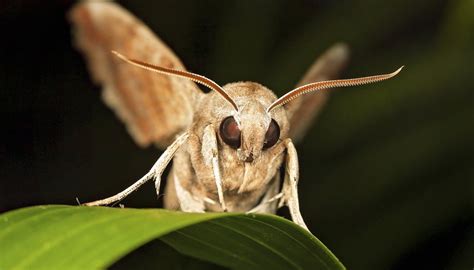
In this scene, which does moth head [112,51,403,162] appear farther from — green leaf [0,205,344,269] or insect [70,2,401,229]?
green leaf [0,205,344,269]

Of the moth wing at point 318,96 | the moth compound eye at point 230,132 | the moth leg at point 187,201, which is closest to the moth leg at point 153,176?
the moth compound eye at point 230,132

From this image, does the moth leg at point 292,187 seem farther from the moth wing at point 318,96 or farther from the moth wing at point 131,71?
the moth wing at point 318,96

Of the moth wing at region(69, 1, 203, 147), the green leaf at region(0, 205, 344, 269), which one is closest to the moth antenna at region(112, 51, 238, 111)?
the green leaf at region(0, 205, 344, 269)

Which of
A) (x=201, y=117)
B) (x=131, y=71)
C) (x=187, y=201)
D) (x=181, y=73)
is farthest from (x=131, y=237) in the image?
(x=131, y=71)

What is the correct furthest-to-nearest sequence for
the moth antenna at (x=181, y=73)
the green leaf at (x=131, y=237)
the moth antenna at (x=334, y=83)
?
the moth antenna at (x=334, y=83) < the moth antenna at (x=181, y=73) < the green leaf at (x=131, y=237)

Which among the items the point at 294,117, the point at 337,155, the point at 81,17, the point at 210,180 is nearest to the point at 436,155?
the point at 337,155

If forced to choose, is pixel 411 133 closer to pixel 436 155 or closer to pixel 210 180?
pixel 436 155

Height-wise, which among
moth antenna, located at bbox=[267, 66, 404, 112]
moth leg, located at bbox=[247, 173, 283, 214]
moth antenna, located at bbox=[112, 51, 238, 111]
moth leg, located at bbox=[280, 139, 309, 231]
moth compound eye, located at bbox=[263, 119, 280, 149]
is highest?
moth antenna, located at bbox=[112, 51, 238, 111]
